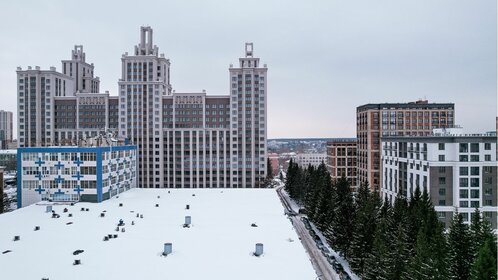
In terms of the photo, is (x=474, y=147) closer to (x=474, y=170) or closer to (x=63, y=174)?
(x=474, y=170)

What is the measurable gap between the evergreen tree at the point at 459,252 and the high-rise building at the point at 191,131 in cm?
6978

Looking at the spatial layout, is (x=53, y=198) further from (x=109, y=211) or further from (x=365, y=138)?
(x=365, y=138)

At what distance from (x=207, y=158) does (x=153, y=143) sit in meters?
15.2

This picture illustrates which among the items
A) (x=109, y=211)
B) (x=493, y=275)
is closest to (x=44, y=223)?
(x=109, y=211)

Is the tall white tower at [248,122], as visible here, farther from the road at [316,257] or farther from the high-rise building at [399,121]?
the road at [316,257]

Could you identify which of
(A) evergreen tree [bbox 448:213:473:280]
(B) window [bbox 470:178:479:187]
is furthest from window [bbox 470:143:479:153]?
(A) evergreen tree [bbox 448:213:473:280]

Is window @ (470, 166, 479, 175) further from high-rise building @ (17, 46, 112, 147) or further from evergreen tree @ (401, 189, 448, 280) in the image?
high-rise building @ (17, 46, 112, 147)

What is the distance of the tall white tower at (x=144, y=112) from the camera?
10256 centimetres

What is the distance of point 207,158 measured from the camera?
339 ft

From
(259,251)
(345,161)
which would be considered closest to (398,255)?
(259,251)

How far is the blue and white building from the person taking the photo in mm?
50531

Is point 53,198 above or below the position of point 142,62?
below

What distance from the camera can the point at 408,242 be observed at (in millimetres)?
37875

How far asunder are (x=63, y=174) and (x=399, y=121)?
7947cm
